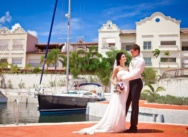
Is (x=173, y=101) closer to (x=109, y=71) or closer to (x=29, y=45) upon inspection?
(x=109, y=71)

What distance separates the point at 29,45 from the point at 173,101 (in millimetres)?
39520

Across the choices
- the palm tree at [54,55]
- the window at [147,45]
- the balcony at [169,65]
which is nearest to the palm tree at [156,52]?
the balcony at [169,65]

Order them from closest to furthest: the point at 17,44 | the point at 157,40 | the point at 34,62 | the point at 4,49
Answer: the point at 157,40
the point at 34,62
the point at 17,44
the point at 4,49

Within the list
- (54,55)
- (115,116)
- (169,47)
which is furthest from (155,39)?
(115,116)

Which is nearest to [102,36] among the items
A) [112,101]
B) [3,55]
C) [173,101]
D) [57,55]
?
[57,55]

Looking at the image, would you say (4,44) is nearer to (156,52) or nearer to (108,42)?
(108,42)

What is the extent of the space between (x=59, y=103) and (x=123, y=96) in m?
16.0

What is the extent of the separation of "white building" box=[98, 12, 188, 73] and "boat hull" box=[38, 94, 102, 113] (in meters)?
22.2

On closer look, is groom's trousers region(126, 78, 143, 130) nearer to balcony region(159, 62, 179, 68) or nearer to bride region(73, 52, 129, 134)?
bride region(73, 52, 129, 134)

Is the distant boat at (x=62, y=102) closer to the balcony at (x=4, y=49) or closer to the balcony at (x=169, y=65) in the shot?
the balcony at (x=169, y=65)

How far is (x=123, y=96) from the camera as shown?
6793 mm

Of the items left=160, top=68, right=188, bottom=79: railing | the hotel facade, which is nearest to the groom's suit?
left=160, top=68, right=188, bottom=79: railing

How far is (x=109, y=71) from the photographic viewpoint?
38.6m

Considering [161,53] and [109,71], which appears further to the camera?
[161,53]
